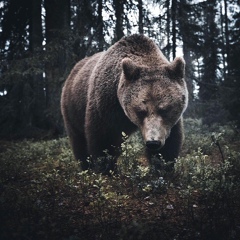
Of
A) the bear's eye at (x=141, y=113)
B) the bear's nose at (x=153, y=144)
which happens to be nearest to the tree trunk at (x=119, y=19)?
the bear's eye at (x=141, y=113)

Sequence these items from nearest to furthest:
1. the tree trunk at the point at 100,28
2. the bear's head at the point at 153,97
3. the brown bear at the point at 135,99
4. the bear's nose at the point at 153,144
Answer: the bear's nose at the point at 153,144, the bear's head at the point at 153,97, the brown bear at the point at 135,99, the tree trunk at the point at 100,28

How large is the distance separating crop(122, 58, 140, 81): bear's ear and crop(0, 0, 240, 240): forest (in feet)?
3.44

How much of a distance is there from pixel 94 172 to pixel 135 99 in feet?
4.87

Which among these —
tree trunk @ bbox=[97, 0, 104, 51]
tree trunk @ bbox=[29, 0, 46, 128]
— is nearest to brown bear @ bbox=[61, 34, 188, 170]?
tree trunk @ bbox=[97, 0, 104, 51]

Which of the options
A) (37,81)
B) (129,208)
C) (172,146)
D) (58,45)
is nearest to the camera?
(129,208)

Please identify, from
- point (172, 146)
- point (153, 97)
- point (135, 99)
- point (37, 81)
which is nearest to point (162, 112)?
point (153, 97)

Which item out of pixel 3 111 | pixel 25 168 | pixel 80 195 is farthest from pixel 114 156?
pixel 3 111

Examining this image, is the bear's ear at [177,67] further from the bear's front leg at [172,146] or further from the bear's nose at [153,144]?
the bear's nose at [153,144]

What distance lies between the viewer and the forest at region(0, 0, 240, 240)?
2965 mm

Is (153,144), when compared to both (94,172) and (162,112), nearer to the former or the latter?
(162,112)

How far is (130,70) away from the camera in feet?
15.3

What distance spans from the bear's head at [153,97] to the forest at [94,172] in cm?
52

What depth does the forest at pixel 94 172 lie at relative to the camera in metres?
2.96

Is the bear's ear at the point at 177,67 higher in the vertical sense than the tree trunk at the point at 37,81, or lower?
lower
